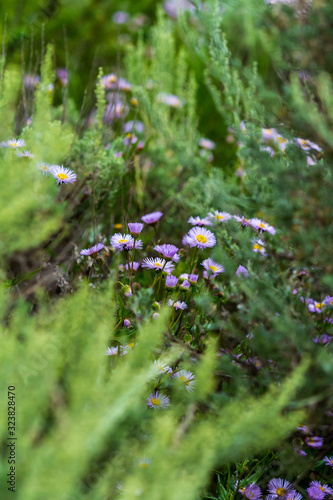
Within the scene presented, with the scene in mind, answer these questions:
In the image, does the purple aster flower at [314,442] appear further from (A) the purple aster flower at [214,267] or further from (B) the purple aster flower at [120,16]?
(B) the purple aster flower at [120,16]

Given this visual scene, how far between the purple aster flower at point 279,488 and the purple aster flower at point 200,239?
Answer: 0.60m

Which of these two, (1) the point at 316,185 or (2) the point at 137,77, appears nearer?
(1) the point at 316,185

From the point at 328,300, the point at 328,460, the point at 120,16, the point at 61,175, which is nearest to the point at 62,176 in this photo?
the point at 61,175

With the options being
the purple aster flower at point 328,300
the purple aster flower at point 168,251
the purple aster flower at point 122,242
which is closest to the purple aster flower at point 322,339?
the purple aster flower at point 328,300

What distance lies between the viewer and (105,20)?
10.6 feet

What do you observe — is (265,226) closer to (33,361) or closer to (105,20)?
(33,361)

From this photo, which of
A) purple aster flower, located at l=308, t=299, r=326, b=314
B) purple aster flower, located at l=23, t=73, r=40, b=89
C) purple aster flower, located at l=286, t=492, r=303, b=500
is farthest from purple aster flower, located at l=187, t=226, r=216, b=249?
purple aster flower, located at l=23, t=73, r=40, b=89

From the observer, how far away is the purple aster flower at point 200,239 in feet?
4.34

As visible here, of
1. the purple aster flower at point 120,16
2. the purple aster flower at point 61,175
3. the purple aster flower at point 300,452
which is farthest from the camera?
the purple aster flower at point 120,16

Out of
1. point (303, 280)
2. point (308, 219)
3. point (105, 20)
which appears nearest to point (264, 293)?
point (308, 219)

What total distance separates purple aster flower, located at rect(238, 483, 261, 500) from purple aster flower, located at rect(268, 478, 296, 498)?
1.2 inches

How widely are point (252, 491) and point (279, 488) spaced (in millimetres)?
65

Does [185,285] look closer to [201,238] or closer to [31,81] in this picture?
[201,238]

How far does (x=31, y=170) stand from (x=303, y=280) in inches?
30.3
